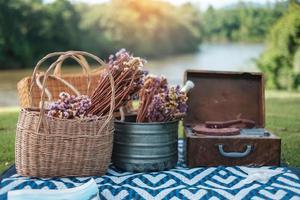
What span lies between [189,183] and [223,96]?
0.90 meters

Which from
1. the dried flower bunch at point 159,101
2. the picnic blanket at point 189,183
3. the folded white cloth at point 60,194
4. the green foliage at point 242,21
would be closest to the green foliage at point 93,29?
the green foliage at point 242,21

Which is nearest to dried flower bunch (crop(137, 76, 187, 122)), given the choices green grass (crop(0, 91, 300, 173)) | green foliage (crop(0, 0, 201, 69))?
green grass (crop(0, 91, 300, 173))

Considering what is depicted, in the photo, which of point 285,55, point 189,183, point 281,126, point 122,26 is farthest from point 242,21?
point 189,183

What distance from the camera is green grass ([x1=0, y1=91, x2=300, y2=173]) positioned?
3.41m

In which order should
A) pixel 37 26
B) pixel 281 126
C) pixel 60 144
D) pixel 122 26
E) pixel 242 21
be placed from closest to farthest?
pixel 60 144, pixel 281 126, pixel 242 21, pixel 122 26, pixel 37 26

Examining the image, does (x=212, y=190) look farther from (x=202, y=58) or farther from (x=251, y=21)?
(x=202, y=58)

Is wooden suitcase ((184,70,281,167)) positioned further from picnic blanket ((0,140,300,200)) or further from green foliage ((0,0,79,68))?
green foliage ((0,0,79,68))

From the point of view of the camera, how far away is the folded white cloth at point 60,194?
193 cm

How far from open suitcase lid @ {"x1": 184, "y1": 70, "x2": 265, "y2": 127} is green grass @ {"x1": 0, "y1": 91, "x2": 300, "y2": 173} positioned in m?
0.53

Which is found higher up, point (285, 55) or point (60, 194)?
point (285, 55)

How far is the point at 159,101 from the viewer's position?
2434 millimetres

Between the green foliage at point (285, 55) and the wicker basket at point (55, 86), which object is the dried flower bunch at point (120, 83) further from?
the green foliage at point (285, 55)

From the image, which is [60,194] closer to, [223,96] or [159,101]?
[159,101]

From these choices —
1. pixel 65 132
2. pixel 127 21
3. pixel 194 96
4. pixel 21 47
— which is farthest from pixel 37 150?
pixel 21 47
